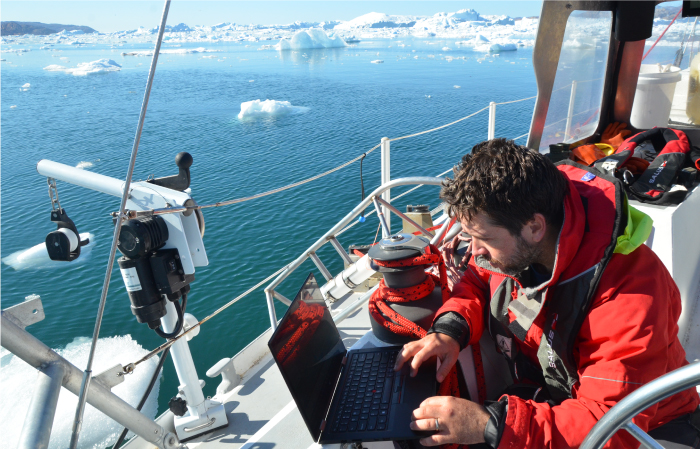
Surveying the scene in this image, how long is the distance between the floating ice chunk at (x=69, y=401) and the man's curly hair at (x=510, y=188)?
11.5 feet

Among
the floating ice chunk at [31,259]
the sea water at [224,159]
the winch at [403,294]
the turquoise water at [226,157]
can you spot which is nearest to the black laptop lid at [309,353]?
the winch at [403,294]

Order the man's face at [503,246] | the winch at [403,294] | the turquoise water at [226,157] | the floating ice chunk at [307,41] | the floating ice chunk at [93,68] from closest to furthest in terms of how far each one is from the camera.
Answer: the man's face at [503,246], the winch at [403,294], the turquoise water at [226,157], the floating ice chunk at [93,68], the floating ice chunk at [307,41]

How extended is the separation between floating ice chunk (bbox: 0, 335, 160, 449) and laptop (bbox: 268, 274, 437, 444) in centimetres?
295

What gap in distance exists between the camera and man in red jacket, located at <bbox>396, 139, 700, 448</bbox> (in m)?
1.08

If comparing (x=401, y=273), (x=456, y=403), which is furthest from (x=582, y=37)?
(x=456, y=403)

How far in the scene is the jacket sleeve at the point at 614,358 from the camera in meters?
1.07

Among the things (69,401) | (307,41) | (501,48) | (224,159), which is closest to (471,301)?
(69,401)

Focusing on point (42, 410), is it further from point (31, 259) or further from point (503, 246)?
point (31, 259)

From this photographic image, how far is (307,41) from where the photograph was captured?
5781cm

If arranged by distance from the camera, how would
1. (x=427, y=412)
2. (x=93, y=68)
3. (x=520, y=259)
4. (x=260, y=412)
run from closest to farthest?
(x=427, y=412)
(x=520, y=259)
(x=260, y=412)
(x=93, y=68)

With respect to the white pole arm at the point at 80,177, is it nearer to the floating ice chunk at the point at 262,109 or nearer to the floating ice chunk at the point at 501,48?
the floating ice chunk at the point at 262,109

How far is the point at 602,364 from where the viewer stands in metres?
1.10

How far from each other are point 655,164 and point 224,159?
14025 millimetres

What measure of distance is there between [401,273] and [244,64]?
4722cm
